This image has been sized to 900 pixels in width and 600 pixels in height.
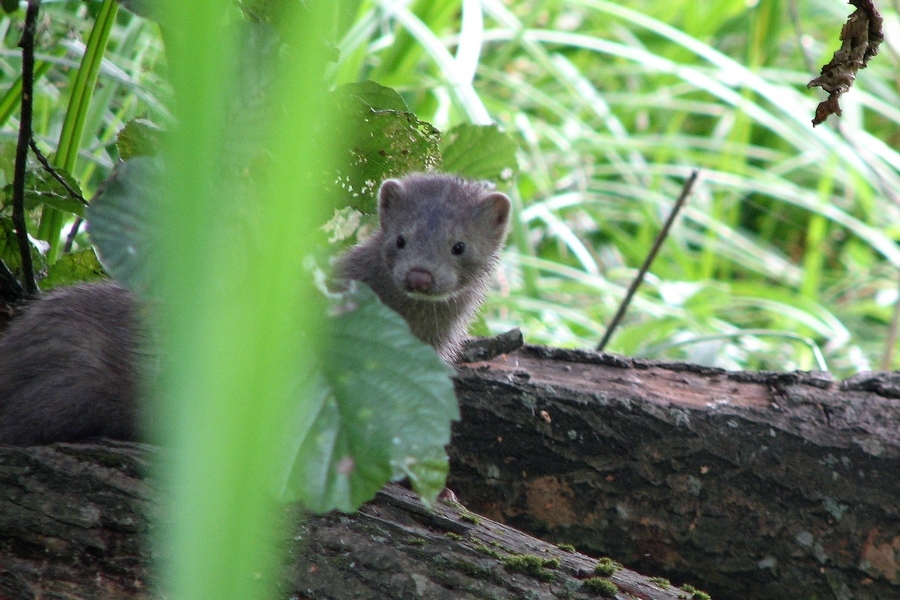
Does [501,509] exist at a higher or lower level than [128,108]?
lower

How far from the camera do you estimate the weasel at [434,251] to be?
10.2ft

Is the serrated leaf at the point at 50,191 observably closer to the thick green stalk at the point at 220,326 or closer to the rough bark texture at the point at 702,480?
the rough bark texture at the point at 702,480

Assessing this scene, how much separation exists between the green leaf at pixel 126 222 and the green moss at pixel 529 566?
90 centimetres

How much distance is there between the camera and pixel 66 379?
2.22 m

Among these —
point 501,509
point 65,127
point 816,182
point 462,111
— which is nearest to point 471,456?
point 501,509

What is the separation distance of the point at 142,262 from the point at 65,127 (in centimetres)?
149

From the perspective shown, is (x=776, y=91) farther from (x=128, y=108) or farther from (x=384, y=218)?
(x=128, y=108)

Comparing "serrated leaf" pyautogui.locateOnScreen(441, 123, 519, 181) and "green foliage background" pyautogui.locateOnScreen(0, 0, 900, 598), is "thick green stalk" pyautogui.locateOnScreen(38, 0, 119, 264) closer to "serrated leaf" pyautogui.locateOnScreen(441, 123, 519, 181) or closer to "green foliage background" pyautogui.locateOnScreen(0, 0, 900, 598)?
"green foliage background" pyautogui.locateOnScreen(0, 0, 900, 598)

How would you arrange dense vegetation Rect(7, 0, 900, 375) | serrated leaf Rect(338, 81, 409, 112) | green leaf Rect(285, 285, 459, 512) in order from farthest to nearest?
1. dense vegetation Rect(7, 0, 900, 375)
2. serrated leaf Rect(338, 81, 409, 112)
3. green leaf Rect(285, 285, 459, 512)

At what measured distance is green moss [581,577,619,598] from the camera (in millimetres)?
1693

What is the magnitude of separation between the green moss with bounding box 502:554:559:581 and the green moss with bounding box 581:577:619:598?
0.23 feet

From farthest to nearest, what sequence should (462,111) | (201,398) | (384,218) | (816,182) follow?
(816,182)
(462,111)
(384,218)
(201,398)

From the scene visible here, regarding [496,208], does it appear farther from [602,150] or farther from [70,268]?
[602,150]

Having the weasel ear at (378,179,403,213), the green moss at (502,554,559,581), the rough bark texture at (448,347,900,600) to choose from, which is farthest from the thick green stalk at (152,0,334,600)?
the weasel ear at (378,179,403,213)
